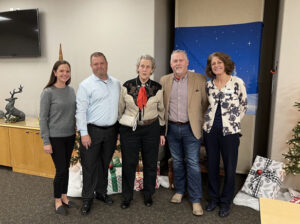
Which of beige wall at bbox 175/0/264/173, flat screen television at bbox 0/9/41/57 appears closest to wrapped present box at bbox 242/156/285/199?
beige wall at bbox 175/0/264/173

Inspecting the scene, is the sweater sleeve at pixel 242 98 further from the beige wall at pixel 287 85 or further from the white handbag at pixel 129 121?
the white handbag at pixel 129 121

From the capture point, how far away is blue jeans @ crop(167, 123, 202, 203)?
7.64 feet

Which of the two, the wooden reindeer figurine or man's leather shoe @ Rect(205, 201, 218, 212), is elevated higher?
the wooden reindeer figurine

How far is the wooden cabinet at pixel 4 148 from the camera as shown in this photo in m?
3.33

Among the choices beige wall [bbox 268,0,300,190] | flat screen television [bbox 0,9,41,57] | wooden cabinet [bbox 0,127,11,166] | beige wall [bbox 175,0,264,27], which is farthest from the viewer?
flat screen television [bbox 0,9,41,57]

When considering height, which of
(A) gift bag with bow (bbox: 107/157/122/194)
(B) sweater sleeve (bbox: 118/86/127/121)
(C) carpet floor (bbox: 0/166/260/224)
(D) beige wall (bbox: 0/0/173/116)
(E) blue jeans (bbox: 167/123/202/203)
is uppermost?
(D) beige wall (bbox: 0/0/173/116)

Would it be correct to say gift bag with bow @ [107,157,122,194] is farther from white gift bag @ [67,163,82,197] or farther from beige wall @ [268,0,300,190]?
beige wall @ [268,0,300,190]

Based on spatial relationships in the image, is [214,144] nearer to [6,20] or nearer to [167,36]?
[167,36]

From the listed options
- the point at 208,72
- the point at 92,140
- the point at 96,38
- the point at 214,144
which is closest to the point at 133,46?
the point at 96,38

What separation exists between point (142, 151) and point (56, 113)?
84 centimetres

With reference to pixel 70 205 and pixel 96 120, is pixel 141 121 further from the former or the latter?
pixel 70 205

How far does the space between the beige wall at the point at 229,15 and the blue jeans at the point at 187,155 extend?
3.52 feet

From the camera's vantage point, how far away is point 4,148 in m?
3.38

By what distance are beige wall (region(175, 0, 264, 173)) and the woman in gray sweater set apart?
1753mm
